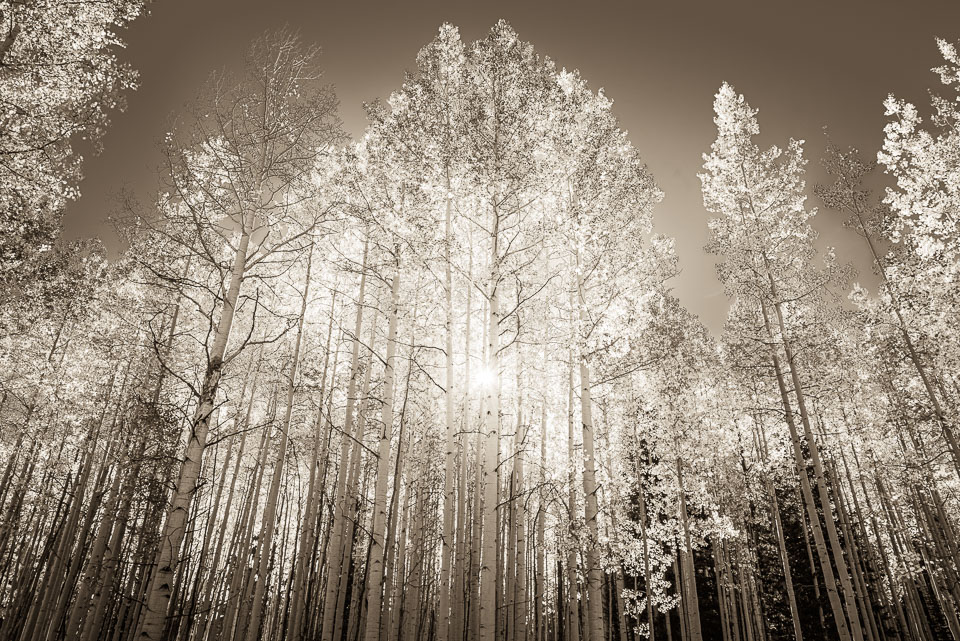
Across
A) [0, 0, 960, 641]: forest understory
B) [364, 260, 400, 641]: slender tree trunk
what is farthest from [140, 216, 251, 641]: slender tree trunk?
[364, 260, 400, 641]: slender tree trunk

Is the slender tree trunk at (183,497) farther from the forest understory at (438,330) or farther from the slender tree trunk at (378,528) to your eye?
the slender tree trunk at (378,528)

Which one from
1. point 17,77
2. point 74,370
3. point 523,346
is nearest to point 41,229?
point 17,77

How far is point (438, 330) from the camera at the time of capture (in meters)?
11.0

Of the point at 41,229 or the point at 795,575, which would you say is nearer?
the point at 41,229

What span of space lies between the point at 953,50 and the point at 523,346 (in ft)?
40.7

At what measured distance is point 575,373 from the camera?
10.3 metres

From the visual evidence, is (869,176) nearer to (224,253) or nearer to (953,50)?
(953,50)

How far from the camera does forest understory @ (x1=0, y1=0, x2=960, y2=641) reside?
6426mm

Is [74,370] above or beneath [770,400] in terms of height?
above

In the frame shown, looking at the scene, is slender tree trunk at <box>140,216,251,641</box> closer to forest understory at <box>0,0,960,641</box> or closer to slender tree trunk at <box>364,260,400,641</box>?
forest understory at <box>0,0,960,641</box>

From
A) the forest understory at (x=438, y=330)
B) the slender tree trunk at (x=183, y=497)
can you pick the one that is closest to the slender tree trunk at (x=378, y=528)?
the forest understory at (x=438, y=330)

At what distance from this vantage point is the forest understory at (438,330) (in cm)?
643

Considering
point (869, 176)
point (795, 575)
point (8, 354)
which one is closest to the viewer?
point (8, 354)

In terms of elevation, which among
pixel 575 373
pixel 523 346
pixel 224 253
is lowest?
pixel 575 373
